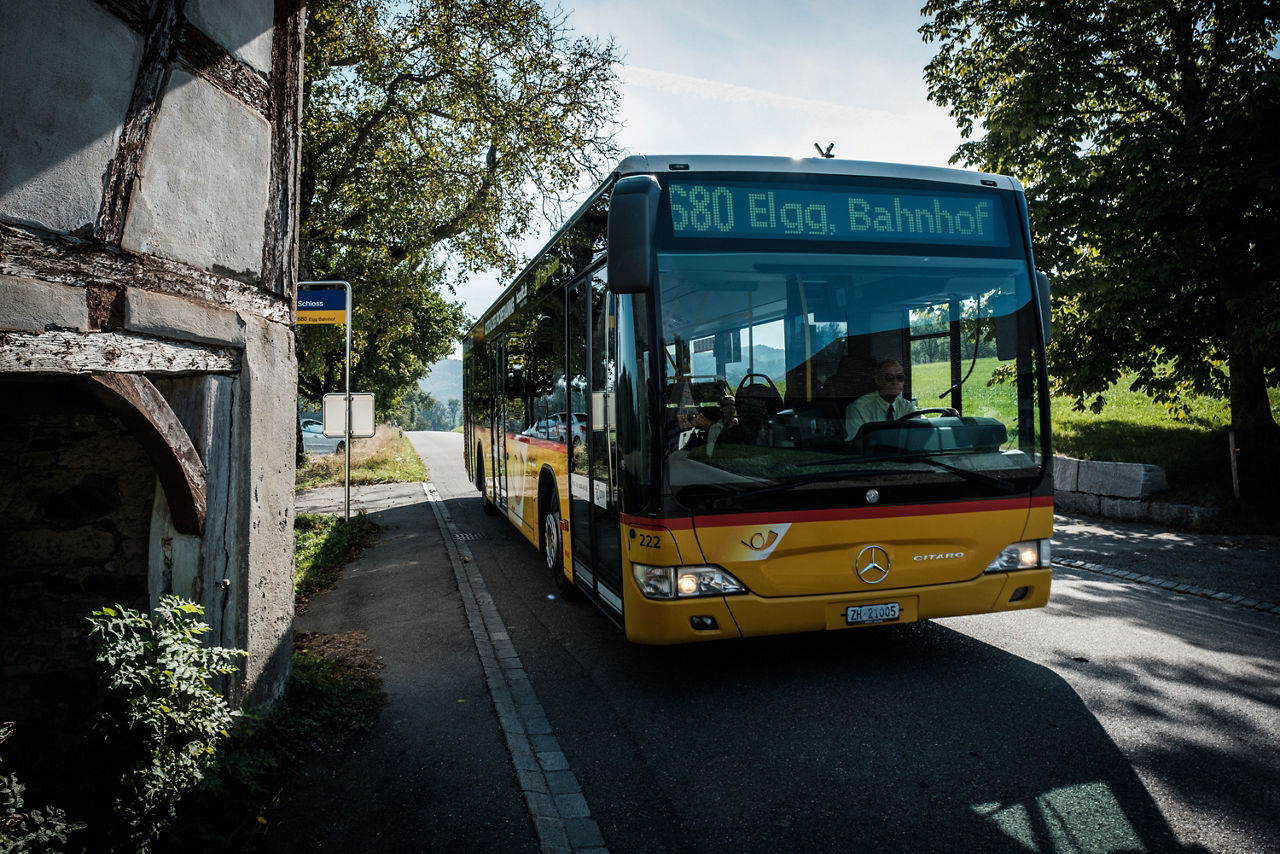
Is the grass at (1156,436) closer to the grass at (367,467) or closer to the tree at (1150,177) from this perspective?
the tree at (1150,177)

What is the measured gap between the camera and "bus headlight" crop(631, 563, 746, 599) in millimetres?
4410

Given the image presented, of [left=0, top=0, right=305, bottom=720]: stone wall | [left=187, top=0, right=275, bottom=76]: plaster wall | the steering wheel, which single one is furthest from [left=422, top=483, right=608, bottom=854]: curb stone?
[left=187, top=0, right=275, bottom=76]: plaster wall

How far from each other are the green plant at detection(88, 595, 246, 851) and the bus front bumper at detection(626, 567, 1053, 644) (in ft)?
6.91

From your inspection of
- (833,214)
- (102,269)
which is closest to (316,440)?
(102,269)

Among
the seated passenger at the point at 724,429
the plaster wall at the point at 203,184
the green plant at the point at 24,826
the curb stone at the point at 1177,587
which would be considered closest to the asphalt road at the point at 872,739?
the curb stone at the point at 1177,587

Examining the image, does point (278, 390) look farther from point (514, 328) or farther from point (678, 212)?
point (514, 328)

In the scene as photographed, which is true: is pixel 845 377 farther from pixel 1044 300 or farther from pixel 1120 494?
pixel 1120 494

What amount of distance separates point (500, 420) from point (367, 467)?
1301cm

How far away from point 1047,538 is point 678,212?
9.70 ft

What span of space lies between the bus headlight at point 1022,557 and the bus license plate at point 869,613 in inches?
26.7

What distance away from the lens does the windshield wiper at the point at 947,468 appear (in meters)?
4.57

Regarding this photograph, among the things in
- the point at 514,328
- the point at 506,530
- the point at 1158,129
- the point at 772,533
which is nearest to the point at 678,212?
the point at 772,533

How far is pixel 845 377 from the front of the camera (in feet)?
15.3

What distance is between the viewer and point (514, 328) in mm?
9516
